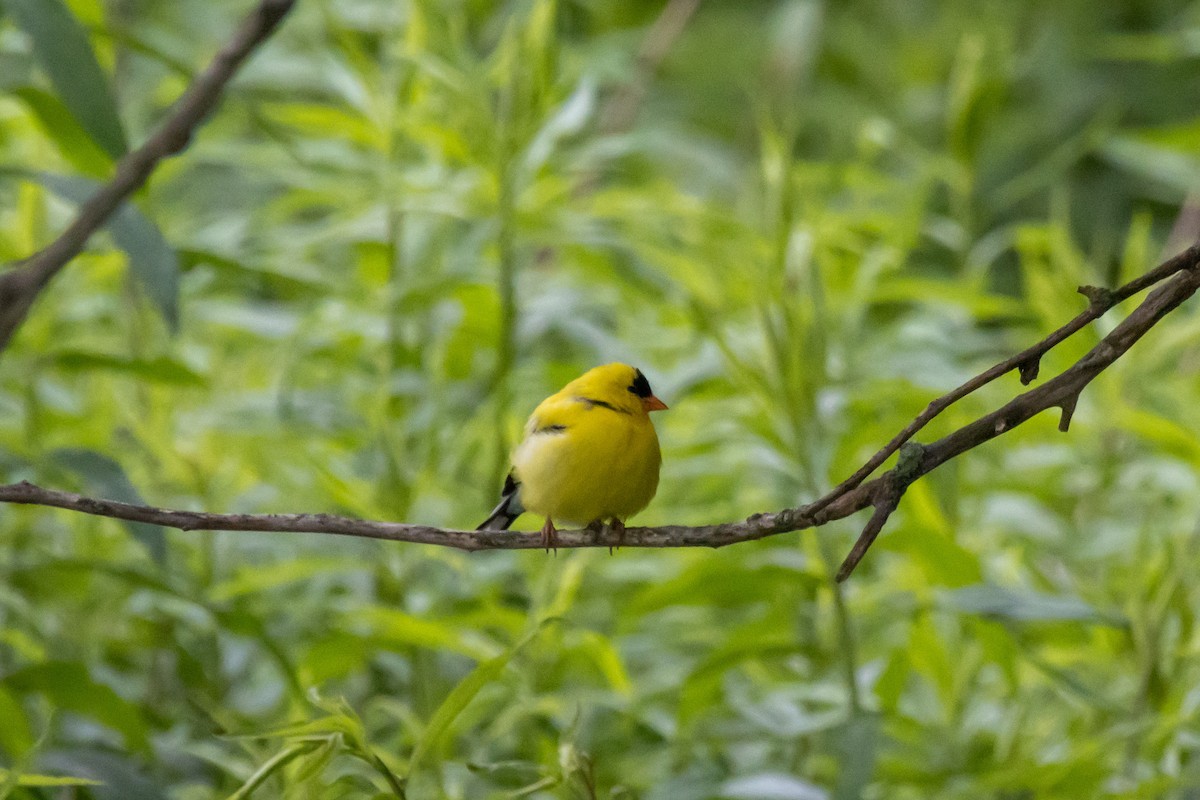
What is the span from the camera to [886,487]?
741 mm

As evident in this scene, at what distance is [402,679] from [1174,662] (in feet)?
3.17

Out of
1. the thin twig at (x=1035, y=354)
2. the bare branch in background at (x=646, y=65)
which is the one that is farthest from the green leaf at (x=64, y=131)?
the bare branch in background at (x=646, y=65)

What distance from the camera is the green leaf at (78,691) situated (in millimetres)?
1246

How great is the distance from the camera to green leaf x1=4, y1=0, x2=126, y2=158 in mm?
936

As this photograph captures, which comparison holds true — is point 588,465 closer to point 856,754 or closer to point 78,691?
point 856,754

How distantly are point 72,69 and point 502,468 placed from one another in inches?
32.9

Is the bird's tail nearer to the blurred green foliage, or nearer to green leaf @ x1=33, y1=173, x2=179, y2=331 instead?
the blurred green foliage

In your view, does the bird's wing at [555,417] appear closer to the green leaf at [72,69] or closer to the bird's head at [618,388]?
the bird's head at [618,388]

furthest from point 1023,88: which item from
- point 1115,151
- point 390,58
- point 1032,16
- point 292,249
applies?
point 292,249

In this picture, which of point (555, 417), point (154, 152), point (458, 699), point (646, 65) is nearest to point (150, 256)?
point (154, 152)

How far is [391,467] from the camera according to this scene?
5.20 ft

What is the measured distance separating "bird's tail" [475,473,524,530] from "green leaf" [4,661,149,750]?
1.47 feet

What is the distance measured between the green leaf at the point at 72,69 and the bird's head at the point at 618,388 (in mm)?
633

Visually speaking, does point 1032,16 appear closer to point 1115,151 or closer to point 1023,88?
point 1023,88
